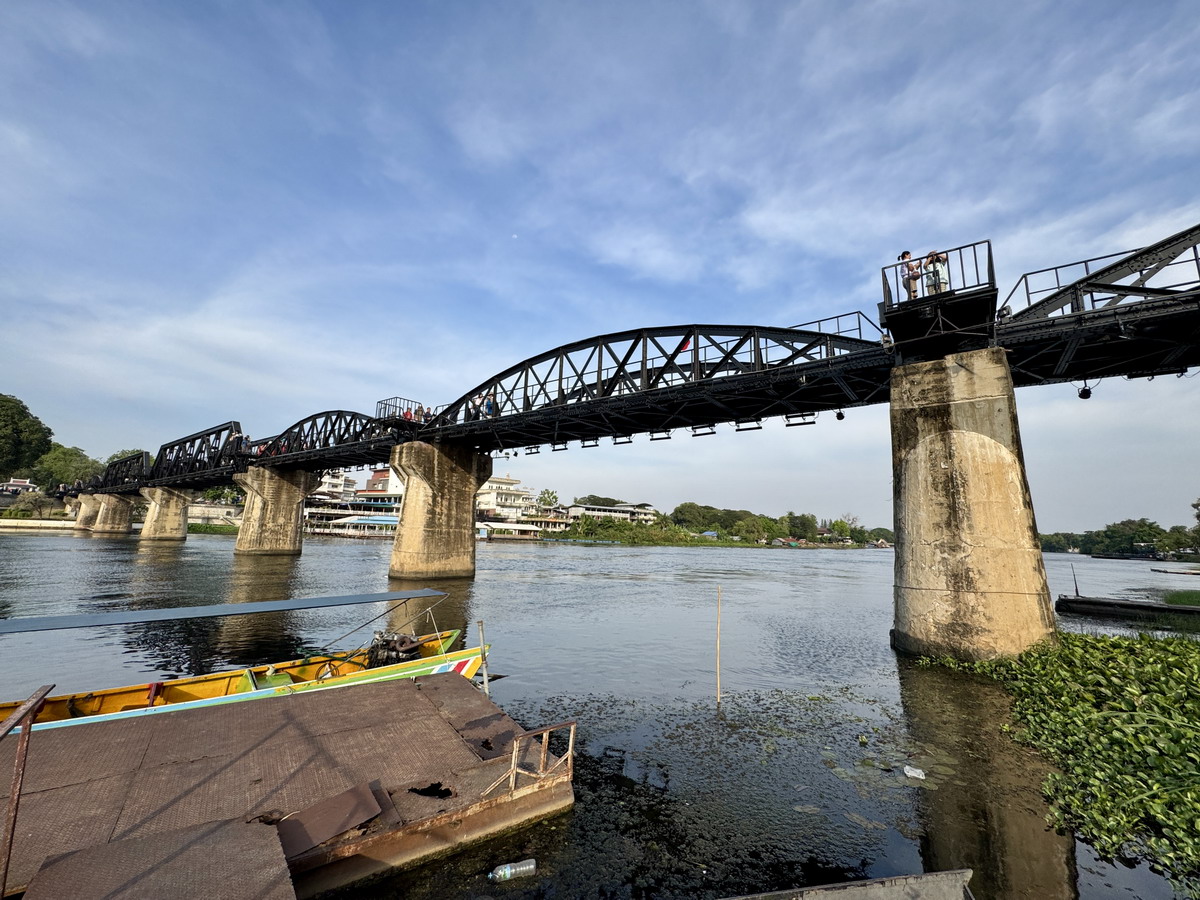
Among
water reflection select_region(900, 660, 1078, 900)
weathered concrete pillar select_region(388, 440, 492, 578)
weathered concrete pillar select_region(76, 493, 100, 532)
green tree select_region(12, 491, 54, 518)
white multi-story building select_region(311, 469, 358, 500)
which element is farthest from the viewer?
white multi-story building select_region(311, 469, 358, 500)

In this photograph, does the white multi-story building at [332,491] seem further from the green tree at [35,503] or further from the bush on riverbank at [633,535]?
the bush on riverbank at [633,535]

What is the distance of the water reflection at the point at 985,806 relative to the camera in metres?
7.28

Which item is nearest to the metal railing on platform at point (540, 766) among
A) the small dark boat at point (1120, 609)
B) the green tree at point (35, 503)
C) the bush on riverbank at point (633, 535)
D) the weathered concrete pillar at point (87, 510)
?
the small dark boat at point (1120, 609)

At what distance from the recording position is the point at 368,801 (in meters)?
7.15

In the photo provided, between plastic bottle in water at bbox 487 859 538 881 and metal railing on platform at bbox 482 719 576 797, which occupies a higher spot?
metal railing on platform at bbox 482 719 576 797

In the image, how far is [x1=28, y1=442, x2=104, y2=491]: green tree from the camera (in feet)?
409

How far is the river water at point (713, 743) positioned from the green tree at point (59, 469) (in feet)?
425

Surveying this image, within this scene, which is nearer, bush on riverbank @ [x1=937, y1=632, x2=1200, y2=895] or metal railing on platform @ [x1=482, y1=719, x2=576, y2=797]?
bush on riverbank @ [x1=937, y1=632, x2=1200, y2=895]

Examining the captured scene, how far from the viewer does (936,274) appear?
18484mm

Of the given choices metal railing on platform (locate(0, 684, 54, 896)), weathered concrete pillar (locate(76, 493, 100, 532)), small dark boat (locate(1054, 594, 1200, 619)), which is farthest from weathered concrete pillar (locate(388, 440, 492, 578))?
weathered concrete pillar (locate(76, 493, 100, 532))

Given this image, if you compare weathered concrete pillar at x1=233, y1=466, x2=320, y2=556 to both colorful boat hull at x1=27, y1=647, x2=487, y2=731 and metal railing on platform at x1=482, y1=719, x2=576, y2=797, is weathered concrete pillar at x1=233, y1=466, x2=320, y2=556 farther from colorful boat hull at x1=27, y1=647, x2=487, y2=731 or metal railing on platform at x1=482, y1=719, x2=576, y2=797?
metal railing on platform at x1=482, y1=719, x2=576, y2=797

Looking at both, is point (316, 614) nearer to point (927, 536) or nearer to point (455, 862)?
point (455, 862)

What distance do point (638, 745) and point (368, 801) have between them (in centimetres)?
660

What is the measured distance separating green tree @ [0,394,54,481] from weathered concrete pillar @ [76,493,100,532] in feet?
67.4
